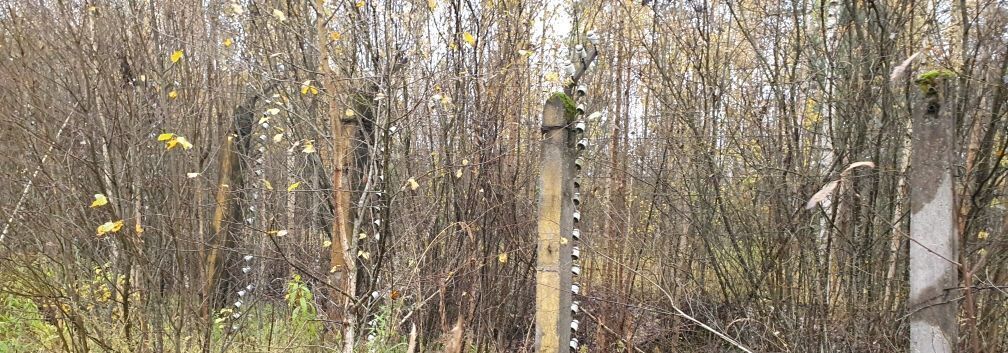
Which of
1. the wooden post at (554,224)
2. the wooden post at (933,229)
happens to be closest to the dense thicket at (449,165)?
the wooden post at (554,224)

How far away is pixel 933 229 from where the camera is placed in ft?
7.74

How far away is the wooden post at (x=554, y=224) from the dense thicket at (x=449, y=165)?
0.77m

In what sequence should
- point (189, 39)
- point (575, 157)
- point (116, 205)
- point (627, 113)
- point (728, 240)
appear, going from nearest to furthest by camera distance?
point (575, 157) < point (116, 205) < point (189, 39) < point (728, 240) < point (627, 113)

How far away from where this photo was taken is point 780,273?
4.29 metres

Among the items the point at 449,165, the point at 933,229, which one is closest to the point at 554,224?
the point at 449,165

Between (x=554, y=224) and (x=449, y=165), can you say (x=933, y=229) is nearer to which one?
(x=554, y=224)

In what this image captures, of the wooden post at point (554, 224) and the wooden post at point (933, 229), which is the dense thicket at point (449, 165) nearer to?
the wooden post at point (554, 224)

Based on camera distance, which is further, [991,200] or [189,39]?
[189,39]

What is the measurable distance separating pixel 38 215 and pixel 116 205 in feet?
2.59

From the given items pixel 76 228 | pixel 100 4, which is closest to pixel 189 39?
pixel 100 4

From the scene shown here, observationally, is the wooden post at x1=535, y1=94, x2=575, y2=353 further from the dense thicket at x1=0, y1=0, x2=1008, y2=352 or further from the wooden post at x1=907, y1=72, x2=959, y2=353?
the wooden post at x1=907, y1=72, x2=959, y2=353

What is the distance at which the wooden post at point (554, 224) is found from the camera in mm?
3396

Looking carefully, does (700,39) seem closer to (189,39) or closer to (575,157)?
(575,157)

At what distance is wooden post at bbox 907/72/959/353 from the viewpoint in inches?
92.5
